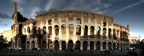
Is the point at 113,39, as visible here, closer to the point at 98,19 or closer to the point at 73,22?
the point at 98,19

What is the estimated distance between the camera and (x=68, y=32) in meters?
55.1

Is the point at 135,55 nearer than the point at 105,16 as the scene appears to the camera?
Yes

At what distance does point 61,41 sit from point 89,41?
6210 millimetres

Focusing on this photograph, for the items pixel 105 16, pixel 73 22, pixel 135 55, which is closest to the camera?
pixel 135 55

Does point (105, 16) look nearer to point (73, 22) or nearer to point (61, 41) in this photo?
point (73, 22)

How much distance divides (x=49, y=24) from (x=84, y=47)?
9452 mm

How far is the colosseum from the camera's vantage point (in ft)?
181

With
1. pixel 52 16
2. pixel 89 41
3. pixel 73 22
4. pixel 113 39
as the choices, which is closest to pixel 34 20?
pixel 52 16

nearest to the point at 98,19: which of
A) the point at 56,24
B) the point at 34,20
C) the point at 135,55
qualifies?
the point at 56,24

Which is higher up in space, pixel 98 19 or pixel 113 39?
pixel 98 19

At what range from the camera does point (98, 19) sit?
189 ft

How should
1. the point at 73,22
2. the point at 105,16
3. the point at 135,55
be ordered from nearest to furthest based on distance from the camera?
the point at 135,55, the point at 73,22, the point at 105,16

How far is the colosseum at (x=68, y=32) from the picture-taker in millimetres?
55219

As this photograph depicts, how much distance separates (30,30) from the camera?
59656 mm
